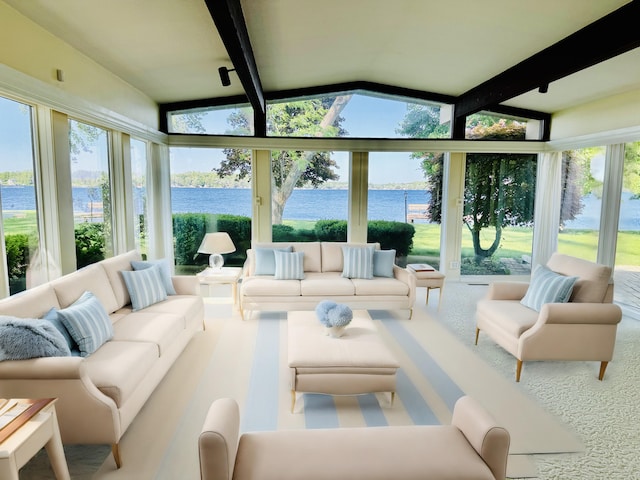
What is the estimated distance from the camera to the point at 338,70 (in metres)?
5.35

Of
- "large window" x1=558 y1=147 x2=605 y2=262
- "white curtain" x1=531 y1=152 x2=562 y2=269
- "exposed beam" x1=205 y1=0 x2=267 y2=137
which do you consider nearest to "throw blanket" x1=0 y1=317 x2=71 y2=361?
"exposed beam" x1=205 y1=0 x2=267 y2=137

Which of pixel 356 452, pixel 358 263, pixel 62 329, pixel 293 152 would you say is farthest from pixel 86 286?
pixel 293 152

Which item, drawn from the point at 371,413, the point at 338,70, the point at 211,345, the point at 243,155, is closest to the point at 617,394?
the point at 371,413

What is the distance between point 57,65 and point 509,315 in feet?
14.8

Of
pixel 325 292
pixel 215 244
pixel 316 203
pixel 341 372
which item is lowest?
pixel 341 372

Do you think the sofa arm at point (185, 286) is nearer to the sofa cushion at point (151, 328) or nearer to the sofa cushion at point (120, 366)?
the sofa cushion at point (151, 328)

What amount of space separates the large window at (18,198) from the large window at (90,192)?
22.4 inches

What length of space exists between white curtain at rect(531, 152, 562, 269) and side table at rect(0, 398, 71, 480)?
6.77 metres

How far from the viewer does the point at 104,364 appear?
8.21 ft

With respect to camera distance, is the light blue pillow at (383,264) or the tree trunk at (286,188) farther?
the tree trunk at (286,188)

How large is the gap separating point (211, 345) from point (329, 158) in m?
3.64

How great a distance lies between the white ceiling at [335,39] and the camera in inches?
121

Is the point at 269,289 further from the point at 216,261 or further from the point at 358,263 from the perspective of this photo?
the point at 358,263

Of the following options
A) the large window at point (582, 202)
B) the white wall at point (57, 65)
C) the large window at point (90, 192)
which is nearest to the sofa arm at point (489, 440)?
the white wall at point (57, 65)
